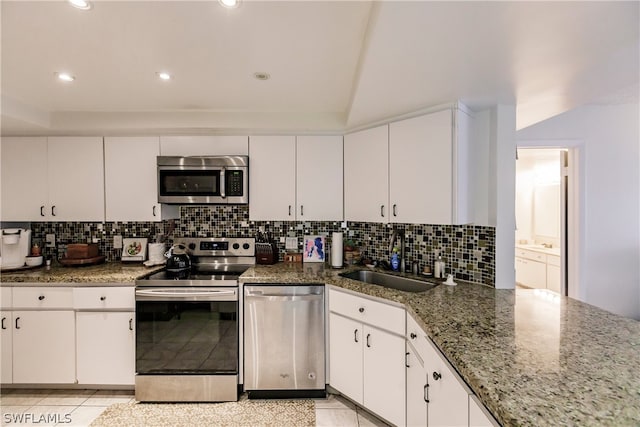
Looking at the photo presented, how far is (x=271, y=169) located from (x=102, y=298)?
1713mm

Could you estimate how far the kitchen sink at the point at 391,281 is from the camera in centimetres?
229

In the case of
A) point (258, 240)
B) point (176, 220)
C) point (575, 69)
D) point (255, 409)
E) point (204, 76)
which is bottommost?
point (255, 409)

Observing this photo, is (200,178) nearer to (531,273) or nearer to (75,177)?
(75,177)

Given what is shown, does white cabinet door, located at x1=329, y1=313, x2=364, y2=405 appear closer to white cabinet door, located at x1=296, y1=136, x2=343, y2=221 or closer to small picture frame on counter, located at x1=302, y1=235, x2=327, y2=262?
small picture frame on counter, located at x1=302, y1=235, x2=327, y2=262

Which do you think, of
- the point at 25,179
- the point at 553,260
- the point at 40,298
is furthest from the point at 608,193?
the point at 25,179

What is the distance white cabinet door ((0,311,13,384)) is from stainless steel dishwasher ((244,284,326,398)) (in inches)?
73.7

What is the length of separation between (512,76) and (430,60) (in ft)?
1.75

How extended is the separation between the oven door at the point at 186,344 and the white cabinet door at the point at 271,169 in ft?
2.97

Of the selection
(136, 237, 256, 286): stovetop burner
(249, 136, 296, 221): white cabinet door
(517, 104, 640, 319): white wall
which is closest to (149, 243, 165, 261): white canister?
(136, 237, 256, 286): stovetop burner

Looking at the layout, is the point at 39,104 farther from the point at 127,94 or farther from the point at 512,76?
the point at 512,76

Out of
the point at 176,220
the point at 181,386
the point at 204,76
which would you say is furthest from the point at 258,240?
the point at 204,76

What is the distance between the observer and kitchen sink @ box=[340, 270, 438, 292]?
7.52 ft

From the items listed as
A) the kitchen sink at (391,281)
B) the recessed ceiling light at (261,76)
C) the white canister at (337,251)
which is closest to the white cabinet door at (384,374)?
the kitchen sink at (391,281)

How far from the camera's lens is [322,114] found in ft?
8.90
